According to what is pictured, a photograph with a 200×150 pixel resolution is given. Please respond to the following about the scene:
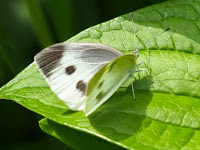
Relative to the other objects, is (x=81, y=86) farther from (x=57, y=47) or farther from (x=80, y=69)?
(x=57, y=47)

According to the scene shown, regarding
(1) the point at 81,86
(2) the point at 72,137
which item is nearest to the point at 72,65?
(1) the point at 81,86

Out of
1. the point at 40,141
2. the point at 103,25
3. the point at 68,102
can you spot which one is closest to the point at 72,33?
the point at 103,25

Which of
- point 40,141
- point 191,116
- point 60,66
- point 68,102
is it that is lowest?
→ point 40,141


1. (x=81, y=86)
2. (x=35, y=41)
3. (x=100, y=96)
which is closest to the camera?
(x=100, y=96)

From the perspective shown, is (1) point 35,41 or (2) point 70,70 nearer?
(2) point 70,70

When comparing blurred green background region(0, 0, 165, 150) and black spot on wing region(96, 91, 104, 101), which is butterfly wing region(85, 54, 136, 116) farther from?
blurred green background region(0, 0, 165, 150)

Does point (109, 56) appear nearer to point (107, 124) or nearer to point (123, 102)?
point (123, 102)
